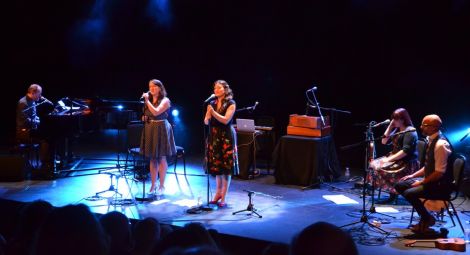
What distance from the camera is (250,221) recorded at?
629cm

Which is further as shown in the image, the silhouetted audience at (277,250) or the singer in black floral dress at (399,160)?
the singer in black floral dress at (399,160)

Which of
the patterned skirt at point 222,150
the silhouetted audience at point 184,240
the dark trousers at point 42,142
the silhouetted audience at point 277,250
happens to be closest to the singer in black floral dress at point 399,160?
the patterned skirt at point 222,150

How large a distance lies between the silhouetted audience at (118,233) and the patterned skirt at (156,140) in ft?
14.8

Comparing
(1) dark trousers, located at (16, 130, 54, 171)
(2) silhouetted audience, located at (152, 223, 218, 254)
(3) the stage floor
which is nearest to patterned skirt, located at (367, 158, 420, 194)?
(3) the stage floor

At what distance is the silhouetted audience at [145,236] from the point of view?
2.63 m

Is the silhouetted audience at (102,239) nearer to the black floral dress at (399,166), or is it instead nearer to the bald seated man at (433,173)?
the bald seated man at (433,173)

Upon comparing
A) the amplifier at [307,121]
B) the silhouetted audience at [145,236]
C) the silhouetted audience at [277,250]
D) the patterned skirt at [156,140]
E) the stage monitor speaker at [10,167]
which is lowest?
the stage monitor speaker at [10,167]

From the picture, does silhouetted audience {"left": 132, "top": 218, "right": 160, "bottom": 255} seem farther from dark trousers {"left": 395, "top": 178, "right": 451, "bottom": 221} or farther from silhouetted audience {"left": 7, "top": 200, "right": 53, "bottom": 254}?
dark trousers {"left": 395, "top": 178, "right": 451, "bottom": 221}

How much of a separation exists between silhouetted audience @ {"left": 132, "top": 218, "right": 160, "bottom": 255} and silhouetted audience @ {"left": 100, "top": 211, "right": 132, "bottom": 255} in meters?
0.04

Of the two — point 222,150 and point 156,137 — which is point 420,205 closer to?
point 222,150

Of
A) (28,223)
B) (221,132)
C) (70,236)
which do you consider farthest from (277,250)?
(221,132)

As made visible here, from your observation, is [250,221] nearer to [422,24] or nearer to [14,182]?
[14,182]

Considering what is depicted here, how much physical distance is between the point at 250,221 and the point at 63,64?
7654 millimetres

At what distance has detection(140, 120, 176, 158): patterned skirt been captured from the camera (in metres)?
7.23
